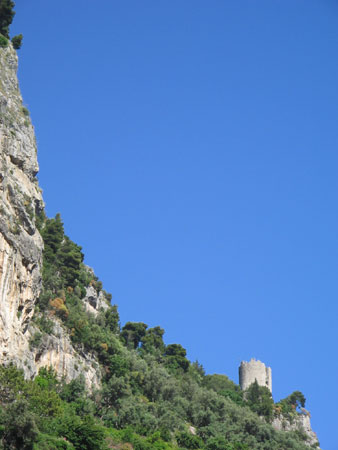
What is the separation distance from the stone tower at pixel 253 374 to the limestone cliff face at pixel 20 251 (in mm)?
52041

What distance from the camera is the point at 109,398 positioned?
68562 millimetres

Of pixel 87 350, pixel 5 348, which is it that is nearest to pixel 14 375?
pixel 5 348

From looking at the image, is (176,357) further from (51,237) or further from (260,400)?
(51,237)

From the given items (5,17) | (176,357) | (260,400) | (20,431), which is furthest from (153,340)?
(20,431)

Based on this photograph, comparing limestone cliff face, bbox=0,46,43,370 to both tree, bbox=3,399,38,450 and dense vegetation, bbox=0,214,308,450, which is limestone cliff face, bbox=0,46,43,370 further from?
tree, bbox=3,399,38,450

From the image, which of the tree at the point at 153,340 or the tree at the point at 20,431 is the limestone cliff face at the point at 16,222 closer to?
the tree at the point at 20,431

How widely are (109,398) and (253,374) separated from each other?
55290 millimetres

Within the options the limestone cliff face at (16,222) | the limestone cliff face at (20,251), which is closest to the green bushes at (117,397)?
the limestone cliff face at (20,251)

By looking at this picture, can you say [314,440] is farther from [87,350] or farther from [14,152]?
[14,152]

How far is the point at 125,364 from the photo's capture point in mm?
75188

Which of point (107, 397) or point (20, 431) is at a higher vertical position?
point (107, 397)

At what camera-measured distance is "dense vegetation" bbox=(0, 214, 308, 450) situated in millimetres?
52594

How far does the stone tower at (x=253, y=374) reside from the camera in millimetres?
120062

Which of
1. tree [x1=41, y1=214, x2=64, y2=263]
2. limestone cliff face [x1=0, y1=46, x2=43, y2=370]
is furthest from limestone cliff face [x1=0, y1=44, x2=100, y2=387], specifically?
tree [x1=41, y1=214, x2=64, y2=263]
